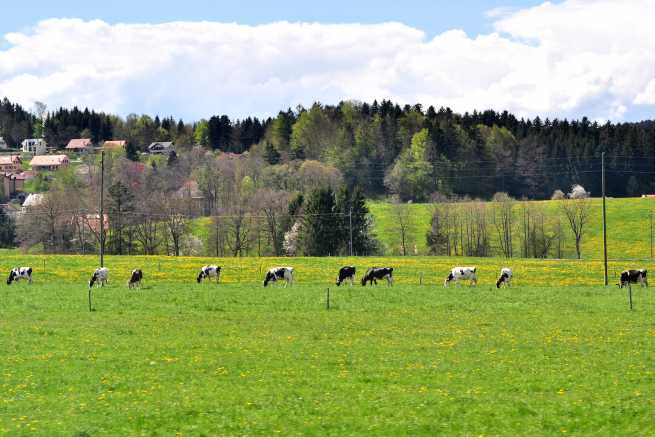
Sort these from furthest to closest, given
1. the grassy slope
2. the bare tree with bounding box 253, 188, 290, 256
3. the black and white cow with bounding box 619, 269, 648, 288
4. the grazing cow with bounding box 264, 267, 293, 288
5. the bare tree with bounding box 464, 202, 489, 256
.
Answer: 1. the bare tree with bounding box 464, 202, 489, 256
2. the bare tree with bounding box 253, 188, 290, 256
3. the grassy slope
4. the black and white cow with bounding box 619, 269, 648, 288
5. the grazing cow with bounding box 264, 267, 293, 288

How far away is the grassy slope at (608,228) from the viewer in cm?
12294

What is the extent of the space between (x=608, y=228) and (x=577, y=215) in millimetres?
6178

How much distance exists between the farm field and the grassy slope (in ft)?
262

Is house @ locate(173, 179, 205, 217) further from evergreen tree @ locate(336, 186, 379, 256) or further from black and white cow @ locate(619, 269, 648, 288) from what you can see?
black and white cow @ locate(619, 269, 648, 288)

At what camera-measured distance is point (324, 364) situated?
2442 cm

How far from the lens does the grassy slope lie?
123 metres

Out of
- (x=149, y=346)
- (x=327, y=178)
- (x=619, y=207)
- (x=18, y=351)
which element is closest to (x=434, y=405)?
(x=149, y=346)

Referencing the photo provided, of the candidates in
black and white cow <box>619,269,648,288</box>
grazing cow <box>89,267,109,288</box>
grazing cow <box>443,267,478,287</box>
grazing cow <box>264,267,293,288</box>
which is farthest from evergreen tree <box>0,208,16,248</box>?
black and white cow <box>619,269,648,288</box>

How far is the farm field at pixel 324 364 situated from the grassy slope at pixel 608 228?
79.8 m

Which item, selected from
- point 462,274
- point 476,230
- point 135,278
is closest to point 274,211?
point 476,230

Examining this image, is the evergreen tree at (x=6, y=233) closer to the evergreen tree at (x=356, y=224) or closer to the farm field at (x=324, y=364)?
the evergreen tree at (x=356, y=224)

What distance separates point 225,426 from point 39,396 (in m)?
5.33

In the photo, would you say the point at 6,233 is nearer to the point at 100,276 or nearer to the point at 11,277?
the point at 11,277

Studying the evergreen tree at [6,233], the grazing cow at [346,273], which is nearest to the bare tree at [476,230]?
the grazing cow at [346,273]
